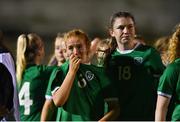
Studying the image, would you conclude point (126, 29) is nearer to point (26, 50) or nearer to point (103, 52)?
point (103, 52)

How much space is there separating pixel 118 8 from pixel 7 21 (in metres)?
2.51

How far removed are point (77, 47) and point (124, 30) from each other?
1.40ft

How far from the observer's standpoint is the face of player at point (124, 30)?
6.31 m

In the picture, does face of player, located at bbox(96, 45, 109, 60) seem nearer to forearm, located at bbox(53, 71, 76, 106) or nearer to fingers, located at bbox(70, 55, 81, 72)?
fingers, located at bbox(70, 55, 81, 72)

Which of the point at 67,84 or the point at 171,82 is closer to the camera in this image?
the point at 171,82

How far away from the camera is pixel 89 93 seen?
6336 mm

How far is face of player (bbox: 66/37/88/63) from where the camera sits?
6402 mm

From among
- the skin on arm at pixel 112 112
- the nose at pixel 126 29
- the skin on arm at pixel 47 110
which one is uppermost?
the nose at pixel 126 29

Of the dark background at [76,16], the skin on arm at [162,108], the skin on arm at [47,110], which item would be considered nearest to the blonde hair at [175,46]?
the skin on arm at [162,108]

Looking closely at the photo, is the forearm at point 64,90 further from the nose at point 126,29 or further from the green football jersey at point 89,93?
the nose at point 126,29

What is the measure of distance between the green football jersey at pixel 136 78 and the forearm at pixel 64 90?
36 centimetres

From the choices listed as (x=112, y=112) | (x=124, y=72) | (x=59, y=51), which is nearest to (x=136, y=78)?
(x=124, y=72)

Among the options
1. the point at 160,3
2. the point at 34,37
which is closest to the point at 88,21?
the point at 160,3

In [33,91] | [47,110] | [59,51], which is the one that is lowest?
[47,110]
